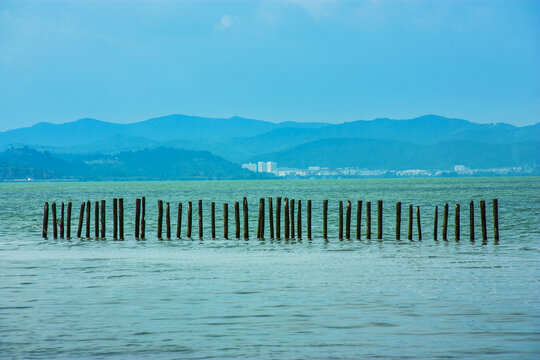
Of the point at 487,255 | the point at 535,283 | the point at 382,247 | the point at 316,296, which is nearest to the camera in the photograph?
the point at 316,296

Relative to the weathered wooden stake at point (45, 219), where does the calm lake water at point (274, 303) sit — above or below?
below

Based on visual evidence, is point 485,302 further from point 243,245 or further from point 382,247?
point 243,245

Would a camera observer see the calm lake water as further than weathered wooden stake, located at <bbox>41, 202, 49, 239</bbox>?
No

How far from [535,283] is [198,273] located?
9703mm

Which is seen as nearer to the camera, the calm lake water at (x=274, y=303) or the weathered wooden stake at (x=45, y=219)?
the calm lake water at (x=274, y=303)

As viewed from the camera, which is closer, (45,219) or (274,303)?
(274,303)

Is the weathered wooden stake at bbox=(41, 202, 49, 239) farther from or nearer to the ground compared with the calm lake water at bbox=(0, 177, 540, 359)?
farther from the ground

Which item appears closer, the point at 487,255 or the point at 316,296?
the point at 316,296

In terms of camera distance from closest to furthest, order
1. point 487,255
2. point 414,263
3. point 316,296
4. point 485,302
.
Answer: point 485,302
point 316,296
point 414,263
point 487,255

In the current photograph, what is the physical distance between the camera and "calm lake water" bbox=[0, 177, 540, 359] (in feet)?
44.9

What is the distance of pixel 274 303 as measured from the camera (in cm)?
1789

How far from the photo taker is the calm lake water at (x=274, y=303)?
13688 millimetres

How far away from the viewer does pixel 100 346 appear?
1386 centimetres

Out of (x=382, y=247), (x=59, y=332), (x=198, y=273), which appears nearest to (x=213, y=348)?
(x=59, y=332)
